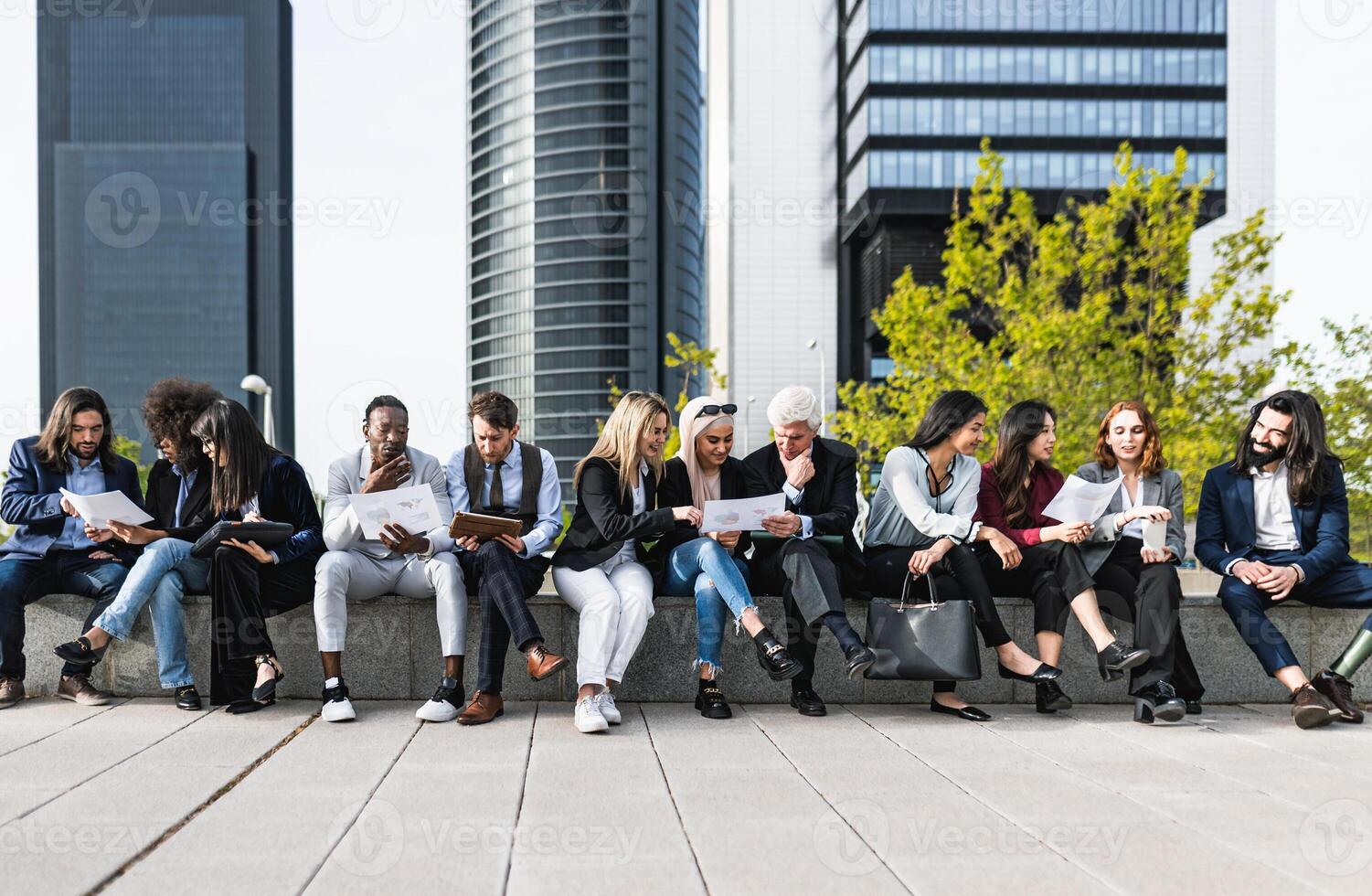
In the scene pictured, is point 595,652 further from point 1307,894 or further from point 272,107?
point 272,107

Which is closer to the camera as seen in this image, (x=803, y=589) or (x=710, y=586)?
(x=803, y=589)

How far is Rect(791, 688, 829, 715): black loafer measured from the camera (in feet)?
19.2

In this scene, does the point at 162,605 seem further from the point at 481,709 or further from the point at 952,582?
the point at 952,582

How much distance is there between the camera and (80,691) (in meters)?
5.93

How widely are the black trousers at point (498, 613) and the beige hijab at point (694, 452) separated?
46.2 inches

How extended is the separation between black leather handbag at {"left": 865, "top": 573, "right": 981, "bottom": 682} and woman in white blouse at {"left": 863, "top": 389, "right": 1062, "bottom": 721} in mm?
321

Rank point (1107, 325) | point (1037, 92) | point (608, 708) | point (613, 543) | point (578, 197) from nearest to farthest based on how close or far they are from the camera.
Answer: point (608, 708), point (613, 543), point (1107, 325), point (1037, 92), point (578, 197)

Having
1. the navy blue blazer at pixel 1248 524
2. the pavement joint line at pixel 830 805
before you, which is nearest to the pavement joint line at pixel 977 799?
the pavement joint line at pixel 830 805

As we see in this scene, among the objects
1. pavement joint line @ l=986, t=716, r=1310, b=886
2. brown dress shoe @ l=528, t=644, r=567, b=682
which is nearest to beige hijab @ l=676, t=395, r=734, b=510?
brown dress shoe @ l=528, t=644, r=567, b=682

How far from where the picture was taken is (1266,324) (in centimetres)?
1803

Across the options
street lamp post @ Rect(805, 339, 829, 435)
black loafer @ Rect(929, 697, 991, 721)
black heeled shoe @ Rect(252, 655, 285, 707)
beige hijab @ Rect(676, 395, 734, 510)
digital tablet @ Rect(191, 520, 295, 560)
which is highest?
street lamp post @ Rect(805, 339, 829, 435)

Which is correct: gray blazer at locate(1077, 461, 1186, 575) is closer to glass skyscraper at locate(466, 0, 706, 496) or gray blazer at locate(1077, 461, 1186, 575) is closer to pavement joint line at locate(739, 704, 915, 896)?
pavement joint line at locate(739, 704, 915, 896)

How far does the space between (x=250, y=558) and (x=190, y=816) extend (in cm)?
233

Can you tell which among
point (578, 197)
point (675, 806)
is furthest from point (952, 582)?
point (578, 197)
